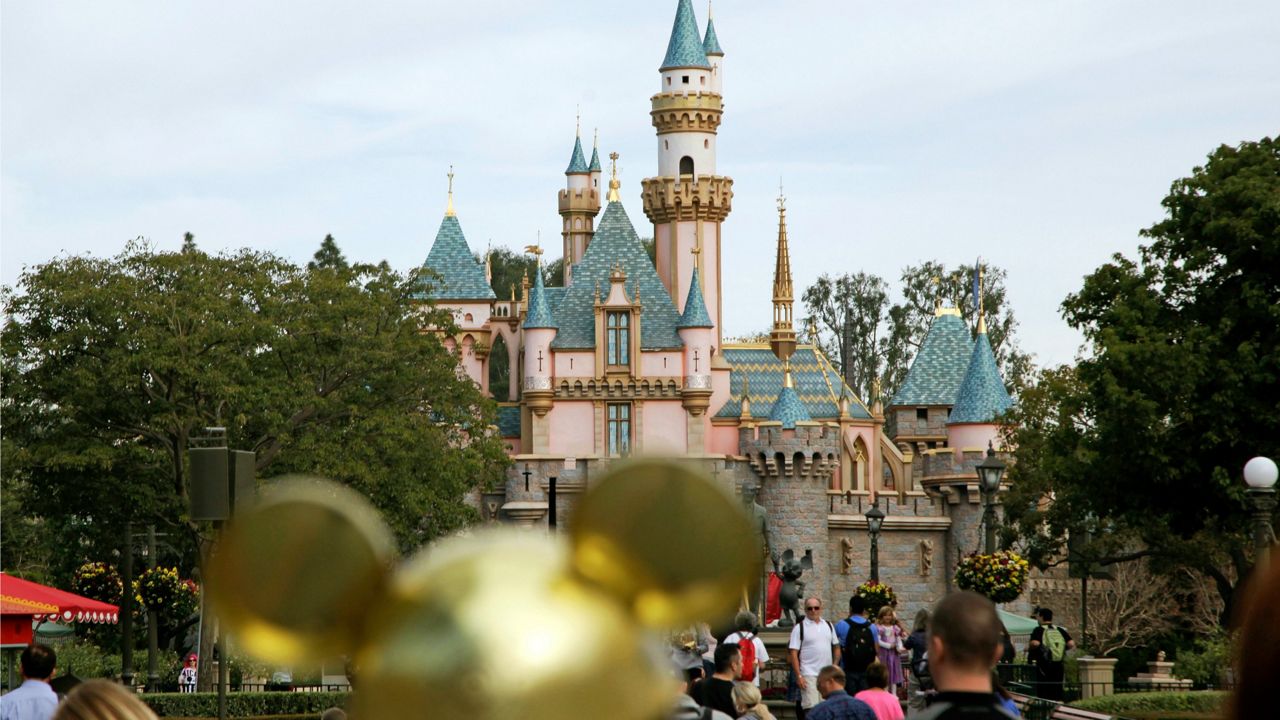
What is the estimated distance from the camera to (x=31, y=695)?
7.81m

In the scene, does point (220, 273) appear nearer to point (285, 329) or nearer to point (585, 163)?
point (285, 329)

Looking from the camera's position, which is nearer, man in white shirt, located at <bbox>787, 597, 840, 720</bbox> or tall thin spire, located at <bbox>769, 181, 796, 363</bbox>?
man in white shirt, located at <bbox>787, 597, 840, 720</bbox>

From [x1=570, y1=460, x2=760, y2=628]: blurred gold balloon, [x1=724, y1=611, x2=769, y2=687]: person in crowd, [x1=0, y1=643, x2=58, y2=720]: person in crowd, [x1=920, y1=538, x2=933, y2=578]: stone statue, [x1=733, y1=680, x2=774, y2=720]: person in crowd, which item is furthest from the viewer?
[x1=920, y1=538, x2=933, y2=578]: stone statue

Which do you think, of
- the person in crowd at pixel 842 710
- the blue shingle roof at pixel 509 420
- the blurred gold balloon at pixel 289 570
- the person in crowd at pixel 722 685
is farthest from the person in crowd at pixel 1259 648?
the blue shingle roof at pixel 509 420

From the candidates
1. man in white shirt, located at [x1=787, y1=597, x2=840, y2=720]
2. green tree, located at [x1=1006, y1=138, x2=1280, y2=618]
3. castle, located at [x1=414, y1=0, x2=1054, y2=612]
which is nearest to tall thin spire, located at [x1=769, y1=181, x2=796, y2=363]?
castle, located at [x1=414, y1=0, x2=1054, y2=612]

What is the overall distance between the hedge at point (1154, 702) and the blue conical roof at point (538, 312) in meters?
37.7

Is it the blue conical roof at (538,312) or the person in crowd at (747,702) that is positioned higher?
the blue conical roof at (538,312)

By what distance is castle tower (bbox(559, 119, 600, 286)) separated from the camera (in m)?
67.0

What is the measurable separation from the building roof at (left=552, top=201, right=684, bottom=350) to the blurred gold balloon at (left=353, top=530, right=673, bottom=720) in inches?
2265

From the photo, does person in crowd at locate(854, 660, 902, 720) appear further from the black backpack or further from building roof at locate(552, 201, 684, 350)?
building roof at locate(552, 201, 684, 350)

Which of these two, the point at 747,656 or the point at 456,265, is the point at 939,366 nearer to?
the point at 456,265

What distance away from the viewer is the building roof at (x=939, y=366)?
65250 millimetres

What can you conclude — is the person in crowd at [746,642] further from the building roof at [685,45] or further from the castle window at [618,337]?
the building roof at [685,45]

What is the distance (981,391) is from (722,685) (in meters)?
53.6
